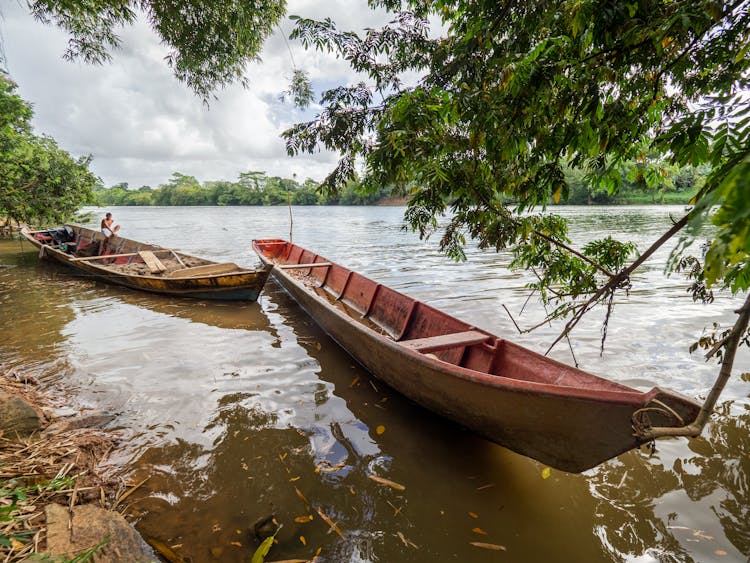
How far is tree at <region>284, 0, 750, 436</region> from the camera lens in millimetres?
1605

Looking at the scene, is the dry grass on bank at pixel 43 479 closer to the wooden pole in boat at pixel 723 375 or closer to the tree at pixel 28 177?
the wooden pole in boat at pixel 723 375

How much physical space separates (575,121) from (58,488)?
14.2ft

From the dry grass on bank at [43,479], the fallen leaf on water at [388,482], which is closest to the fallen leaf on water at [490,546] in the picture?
the fallen leaf on water at [388,482]

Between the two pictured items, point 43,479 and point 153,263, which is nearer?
point 43,479

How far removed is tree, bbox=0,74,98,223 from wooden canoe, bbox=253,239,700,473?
46.0 ft

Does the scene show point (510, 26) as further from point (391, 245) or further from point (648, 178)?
point (391, 245)

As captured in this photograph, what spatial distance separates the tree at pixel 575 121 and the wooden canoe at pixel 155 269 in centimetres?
504

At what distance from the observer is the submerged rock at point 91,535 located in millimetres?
1858

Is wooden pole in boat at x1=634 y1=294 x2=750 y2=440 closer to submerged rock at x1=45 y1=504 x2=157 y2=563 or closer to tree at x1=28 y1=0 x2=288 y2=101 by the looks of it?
submerged rock at x1=45 y1=504 x2=157 y2=563

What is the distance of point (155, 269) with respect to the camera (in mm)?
9352

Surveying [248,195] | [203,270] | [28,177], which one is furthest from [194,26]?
[248,195]

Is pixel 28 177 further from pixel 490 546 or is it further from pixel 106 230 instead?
pixel 490 546

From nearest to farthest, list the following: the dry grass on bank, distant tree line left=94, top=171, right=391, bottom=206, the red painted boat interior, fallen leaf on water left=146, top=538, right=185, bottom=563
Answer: the dry grass on bank → fallen leaf on water left=146, top=538, right=185, bottom=563 → the red painted boat interior → distant tree line left=94, top=171, right=391, bottom=206

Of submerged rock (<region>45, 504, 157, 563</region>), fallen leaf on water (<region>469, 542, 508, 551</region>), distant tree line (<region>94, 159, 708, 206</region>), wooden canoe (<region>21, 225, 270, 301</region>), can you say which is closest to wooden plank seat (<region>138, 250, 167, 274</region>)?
wooden canoe (<region>21, 225, 270, 301</region>)
